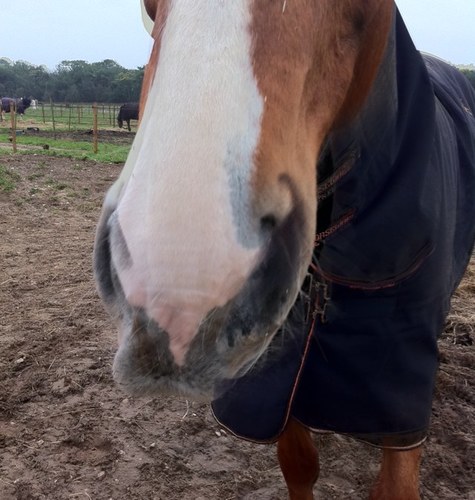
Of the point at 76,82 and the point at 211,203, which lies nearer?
the point at 211,203

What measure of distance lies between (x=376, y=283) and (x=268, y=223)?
78 cm

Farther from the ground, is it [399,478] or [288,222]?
[288,222]

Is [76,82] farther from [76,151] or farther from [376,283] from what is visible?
[376,283]

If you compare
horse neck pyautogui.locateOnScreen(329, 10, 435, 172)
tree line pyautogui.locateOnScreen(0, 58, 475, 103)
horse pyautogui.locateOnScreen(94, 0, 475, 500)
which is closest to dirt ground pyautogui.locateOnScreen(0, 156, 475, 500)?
horse pyautogui.locateOnScreen(94, 0, 475, 500)

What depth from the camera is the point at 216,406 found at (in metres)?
2.17

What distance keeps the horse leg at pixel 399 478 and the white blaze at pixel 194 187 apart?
47.9 inches

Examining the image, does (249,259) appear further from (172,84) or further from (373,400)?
(373,400)

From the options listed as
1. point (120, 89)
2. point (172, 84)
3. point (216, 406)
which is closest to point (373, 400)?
point (216, 406)

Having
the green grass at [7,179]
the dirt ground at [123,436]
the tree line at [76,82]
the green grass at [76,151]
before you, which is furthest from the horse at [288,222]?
the tree line at [76,82]

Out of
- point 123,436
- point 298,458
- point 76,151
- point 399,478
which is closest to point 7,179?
point 76,151

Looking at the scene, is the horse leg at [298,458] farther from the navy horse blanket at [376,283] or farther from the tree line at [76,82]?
the tree line at [76,82]

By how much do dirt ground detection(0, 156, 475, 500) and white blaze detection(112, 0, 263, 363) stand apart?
1.84 m

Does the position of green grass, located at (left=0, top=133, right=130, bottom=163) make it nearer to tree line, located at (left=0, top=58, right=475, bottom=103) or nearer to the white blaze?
the white blaze

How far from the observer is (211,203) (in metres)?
0.95
